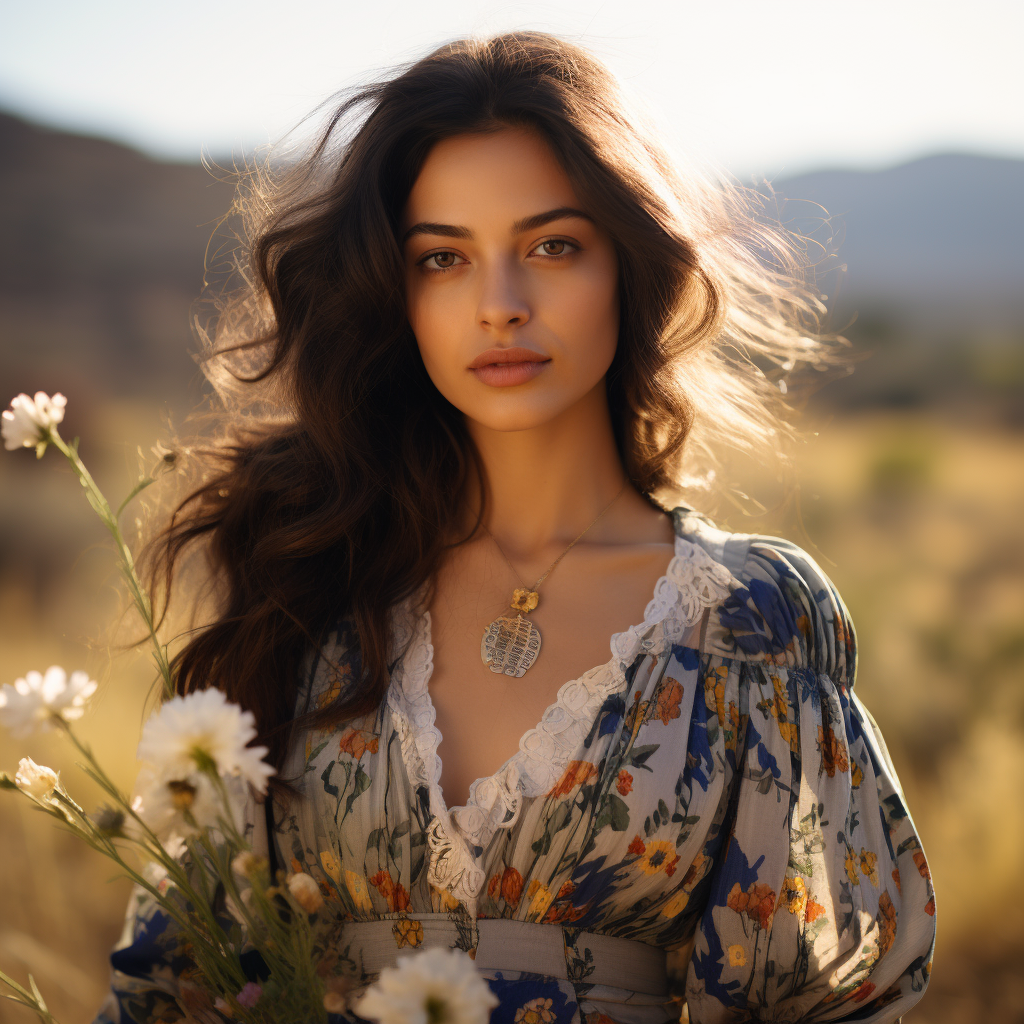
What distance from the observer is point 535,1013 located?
4.83 feet

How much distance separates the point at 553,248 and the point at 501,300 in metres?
0.17

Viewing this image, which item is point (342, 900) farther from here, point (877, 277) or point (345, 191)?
point (877, 277)

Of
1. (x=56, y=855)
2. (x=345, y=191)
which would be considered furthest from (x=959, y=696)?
(x=56, y=855)

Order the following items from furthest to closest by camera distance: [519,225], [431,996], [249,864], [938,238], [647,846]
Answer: [938,238] → [519,225] → [647,846] → [249,864] → [431,996]

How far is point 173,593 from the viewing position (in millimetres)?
2068

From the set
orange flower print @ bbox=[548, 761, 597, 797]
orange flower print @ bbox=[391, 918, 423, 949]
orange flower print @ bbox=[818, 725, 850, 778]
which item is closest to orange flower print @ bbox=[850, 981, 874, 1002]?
orange flower print @ bbox=[818, 725, 850, 778]

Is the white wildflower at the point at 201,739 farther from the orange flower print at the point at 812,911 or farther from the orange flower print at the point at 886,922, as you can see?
the orange flower print at the point at 886,922

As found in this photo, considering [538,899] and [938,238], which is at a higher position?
[938,238]

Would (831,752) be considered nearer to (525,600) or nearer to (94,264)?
(525,600)

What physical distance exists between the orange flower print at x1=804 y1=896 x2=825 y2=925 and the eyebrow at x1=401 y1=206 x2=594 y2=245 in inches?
51.3

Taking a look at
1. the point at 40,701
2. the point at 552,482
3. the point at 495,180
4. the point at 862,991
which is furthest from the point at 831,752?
the point at 40,701

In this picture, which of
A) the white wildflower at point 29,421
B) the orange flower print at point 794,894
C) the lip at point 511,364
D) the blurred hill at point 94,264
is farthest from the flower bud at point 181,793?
the blurred hill at point 94,264

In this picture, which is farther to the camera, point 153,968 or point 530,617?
point 530,617

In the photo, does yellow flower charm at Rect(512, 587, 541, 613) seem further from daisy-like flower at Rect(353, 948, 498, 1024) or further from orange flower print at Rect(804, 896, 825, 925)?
daisy-like flower at Rect(353, 948, 498, 1024)
